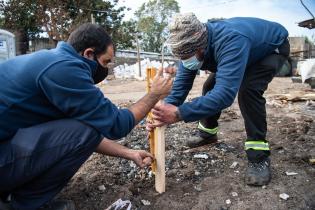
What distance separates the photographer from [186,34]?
10.1 ft

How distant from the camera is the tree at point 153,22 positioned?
43.2 metres

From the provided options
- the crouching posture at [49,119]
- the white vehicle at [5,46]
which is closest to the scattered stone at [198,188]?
the crouching posture at [49,119]

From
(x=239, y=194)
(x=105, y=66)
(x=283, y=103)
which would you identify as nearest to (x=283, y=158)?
(x=239, y=194)

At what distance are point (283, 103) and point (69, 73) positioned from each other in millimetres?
6262

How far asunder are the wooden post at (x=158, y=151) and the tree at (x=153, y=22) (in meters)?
37.6

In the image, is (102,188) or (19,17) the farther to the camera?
Answer: (19,17)

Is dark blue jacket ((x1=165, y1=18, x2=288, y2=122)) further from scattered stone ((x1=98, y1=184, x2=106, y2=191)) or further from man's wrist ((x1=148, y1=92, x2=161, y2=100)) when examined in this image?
scattered stone ((x1=98, y1=184, x2=106, y2=191))

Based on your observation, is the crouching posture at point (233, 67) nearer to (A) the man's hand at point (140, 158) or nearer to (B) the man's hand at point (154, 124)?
(B) the man's hand at point (154, 124)

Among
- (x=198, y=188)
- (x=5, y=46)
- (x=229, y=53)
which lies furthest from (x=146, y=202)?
(x=5, y=46)

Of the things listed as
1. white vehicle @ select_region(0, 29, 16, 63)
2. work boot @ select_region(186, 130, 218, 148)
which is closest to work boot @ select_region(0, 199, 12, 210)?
work boot @ select_region(186, 130, 218, 148)

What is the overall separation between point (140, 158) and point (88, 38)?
1.07 metres

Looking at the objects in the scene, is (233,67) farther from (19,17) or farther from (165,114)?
(19,17)

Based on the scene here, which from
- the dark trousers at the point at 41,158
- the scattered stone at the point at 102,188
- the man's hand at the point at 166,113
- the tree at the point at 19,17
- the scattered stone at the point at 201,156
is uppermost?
the tree at the point at 19,17

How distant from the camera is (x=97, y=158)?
4094 millimetres
